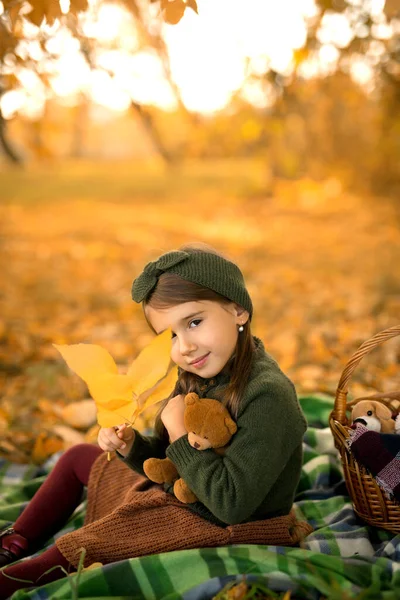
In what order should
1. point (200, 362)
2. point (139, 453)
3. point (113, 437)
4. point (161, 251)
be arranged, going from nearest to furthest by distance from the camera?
point (200, 362) → point (113, 437) → point (139, 453) → point (161, 251)

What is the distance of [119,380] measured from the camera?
171cm

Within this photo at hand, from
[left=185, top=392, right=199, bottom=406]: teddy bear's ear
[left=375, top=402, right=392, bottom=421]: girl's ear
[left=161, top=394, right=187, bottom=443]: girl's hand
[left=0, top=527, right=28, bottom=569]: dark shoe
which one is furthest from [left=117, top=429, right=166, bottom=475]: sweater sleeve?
[left=375, top=402, right=392, bottom=421]: girl's ear

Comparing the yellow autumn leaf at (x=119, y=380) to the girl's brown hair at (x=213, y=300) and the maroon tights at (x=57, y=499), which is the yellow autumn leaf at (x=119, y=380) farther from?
the maroon tights at (x=57, y=499)

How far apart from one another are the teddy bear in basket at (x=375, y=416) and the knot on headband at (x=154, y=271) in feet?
2.54

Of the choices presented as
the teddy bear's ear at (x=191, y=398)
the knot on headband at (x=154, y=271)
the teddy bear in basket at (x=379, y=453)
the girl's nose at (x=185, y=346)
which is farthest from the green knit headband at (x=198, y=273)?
the teddy bear in basket at (x=379, y=453)

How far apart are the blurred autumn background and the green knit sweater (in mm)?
1067

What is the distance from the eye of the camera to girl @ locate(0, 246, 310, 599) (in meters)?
1.68

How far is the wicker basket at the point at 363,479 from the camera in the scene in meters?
1.91

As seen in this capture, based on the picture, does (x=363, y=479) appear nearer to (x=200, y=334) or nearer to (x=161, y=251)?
(x=200, y=334)

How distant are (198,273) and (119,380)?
35 centimetres

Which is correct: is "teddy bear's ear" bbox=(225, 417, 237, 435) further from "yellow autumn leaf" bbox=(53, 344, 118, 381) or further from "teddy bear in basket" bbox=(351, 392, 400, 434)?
"teddy bear in basket" bbox=(351, 392, 400, 434)

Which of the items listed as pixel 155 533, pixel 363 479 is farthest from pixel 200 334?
pixel 363 479

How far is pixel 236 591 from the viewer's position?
159 cm

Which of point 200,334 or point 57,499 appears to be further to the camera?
point 57,499
